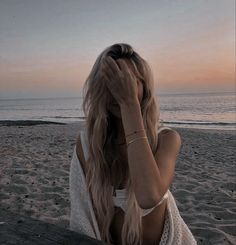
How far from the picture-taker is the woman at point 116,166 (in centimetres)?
159

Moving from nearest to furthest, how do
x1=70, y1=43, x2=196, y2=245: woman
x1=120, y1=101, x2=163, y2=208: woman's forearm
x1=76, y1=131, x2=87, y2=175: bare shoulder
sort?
x1=120, y1=101, x2=163, y2=208: woman's forearm → x1=70, y1=43, x2=196, y2=245: woman → x1=76, y1=131, x2=87, y2=175: bare shoulder

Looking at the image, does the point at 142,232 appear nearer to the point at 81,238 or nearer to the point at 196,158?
the point at 81,238

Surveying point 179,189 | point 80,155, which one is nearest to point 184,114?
point 179,189

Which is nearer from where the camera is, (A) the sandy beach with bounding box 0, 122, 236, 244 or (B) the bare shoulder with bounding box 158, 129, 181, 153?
(B) the bare shoulder with bounding box 158, 129, 181, 153

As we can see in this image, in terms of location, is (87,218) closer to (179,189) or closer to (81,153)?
(81,153)

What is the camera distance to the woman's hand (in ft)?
4.75

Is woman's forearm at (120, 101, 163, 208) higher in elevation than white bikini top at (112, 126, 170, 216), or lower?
higher

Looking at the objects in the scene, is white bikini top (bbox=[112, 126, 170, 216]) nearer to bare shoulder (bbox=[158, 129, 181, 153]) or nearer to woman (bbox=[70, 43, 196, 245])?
woman (bbox=[70, 43, 196, 245])

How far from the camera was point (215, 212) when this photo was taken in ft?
14.6

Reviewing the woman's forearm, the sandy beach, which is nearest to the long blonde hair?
the woman's forearm

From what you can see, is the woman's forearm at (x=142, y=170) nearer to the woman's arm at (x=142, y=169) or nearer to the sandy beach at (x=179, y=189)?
the woman's arm at (x=142, y=169)

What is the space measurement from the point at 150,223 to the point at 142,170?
0.43 metres

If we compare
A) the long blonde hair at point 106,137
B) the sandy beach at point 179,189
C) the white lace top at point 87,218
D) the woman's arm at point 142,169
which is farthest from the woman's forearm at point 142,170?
the sandy beach at point 179,189

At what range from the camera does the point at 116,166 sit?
5.66ft
